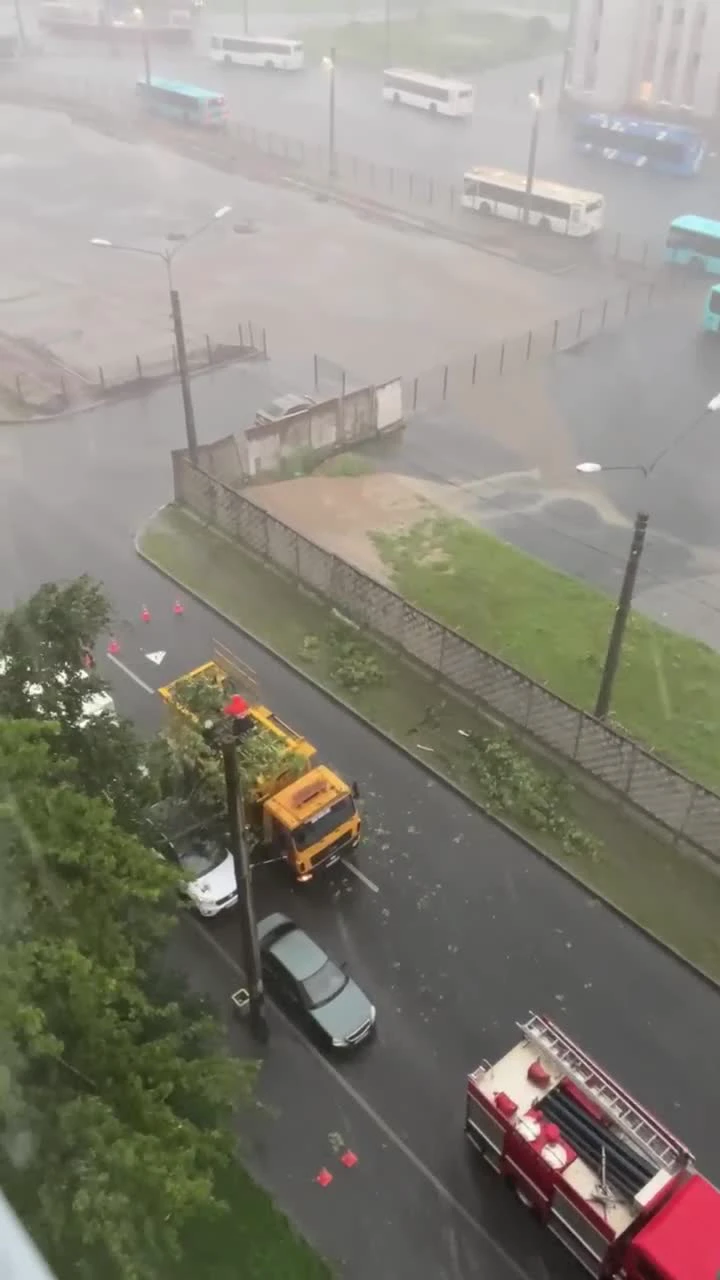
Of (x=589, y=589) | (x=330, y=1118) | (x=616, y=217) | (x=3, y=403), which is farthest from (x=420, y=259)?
(x=330, y=1118)

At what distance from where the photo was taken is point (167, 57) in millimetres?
86750

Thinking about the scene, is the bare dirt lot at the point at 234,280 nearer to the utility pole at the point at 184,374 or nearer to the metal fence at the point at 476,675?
the utility pole at the point at 184,374

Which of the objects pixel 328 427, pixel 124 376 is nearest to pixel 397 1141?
pixel 328 427

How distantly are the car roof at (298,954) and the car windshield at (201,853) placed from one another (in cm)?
225

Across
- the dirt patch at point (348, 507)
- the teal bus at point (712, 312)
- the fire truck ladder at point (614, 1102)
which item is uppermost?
the teal bus at point (712, 312)

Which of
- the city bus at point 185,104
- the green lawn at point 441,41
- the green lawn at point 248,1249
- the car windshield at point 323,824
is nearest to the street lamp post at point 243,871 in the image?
the car windshield at point 323,824

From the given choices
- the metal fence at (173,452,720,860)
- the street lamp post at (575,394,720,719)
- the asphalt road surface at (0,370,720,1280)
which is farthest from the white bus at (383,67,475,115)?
the asphalt road surface at (0,370,720,1280)

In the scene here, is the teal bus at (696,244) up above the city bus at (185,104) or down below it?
below

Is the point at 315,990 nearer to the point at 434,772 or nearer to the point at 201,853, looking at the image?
the point at 201,853

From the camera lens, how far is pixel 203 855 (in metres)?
18.7

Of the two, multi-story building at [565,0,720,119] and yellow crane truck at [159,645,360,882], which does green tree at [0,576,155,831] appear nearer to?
yellow crane truck at [159,645,360,882]

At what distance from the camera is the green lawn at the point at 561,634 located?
22.0 m

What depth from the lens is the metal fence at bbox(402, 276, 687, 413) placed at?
120 ft

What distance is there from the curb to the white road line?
5.12 metres
